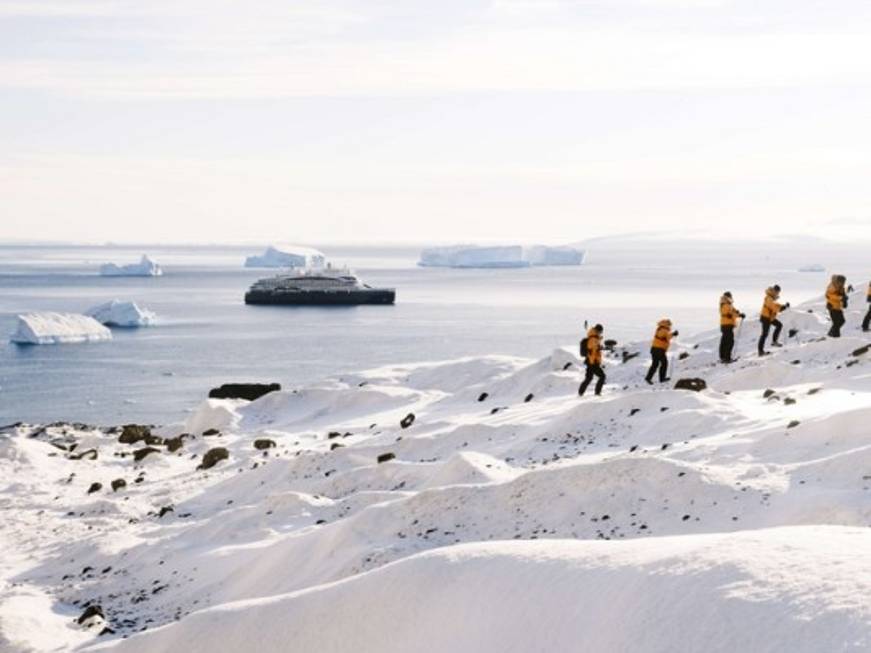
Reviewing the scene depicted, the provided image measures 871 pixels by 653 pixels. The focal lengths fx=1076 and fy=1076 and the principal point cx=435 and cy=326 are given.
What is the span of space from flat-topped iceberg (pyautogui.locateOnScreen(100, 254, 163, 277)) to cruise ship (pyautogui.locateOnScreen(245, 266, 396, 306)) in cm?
6177

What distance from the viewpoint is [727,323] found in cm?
2209

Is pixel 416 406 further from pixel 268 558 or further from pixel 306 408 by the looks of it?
pixel 268 558

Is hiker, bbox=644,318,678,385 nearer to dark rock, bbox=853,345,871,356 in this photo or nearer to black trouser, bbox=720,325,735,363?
black trouser, bbox=720,325,735,363

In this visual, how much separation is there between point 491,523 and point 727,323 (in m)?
11.6

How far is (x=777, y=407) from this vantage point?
15914 millimetres

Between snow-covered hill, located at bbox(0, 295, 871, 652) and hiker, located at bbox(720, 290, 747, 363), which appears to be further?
hiker, located at bbox(720, 290, 747, 363)

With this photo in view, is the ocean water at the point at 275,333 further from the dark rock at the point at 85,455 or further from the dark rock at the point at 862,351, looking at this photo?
the dark rock at the point at 862,351

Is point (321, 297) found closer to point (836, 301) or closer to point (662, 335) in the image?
point (836, 301)

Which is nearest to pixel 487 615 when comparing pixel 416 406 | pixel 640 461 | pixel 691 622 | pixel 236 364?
pixel 691 622

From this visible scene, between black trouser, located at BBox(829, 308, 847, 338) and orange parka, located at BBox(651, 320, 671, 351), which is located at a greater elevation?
black trouser, located at BBox(829, 308, 847, 338)

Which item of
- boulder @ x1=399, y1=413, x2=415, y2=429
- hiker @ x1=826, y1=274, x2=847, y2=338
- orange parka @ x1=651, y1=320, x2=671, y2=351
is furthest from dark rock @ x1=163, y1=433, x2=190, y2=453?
hiker @ x1=826, y1=274, x2=847, y2=338

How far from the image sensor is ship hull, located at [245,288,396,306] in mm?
110375

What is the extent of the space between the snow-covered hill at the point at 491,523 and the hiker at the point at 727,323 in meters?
0.67

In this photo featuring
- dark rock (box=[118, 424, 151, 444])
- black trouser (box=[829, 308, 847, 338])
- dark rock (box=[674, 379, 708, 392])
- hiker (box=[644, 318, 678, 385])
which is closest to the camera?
dark rock (box=[674, 379, 708, 392])
